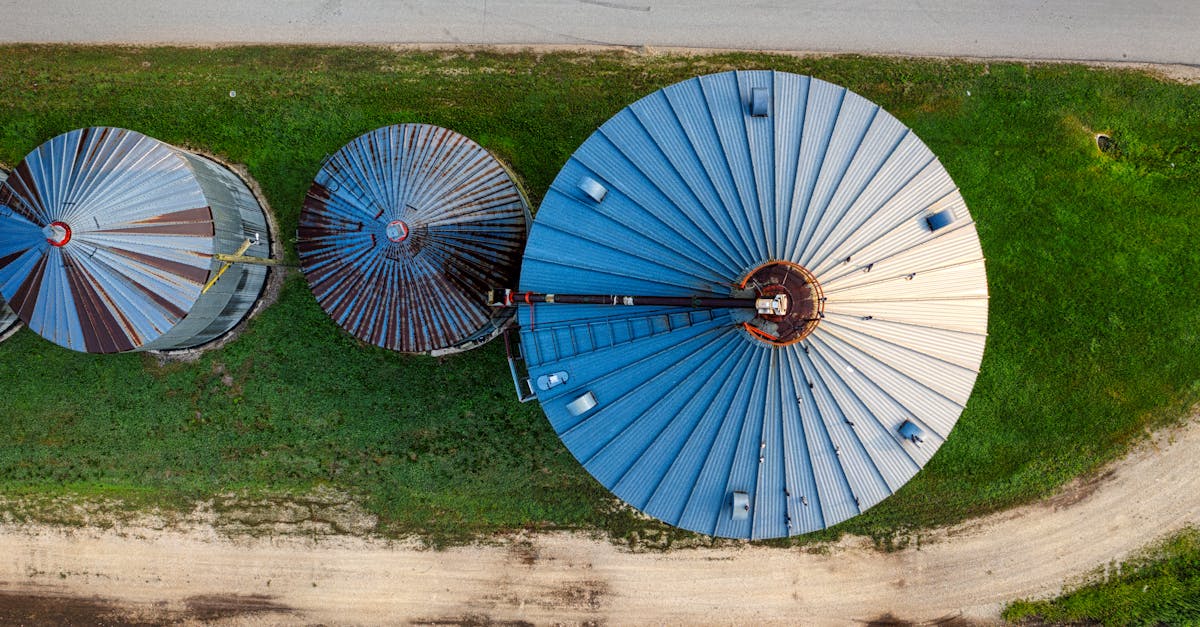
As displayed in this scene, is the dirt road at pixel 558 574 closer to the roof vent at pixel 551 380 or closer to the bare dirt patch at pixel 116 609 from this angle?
the bare dirt patch at pixel 116 609

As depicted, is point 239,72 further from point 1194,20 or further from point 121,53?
point 1194,20

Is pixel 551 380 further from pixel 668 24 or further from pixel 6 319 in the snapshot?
pixel 6 319

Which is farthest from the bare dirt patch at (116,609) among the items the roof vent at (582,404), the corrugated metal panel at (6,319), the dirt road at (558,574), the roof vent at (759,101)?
the roof vent at (759,101)

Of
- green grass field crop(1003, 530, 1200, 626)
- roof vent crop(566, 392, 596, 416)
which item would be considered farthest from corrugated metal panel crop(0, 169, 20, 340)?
green grass field crop(1003, 530, 1200, 626)

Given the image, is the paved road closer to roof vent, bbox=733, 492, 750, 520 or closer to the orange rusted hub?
the orange rusted hub

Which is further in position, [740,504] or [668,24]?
[668,24]

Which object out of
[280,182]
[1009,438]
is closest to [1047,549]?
[1009,438]

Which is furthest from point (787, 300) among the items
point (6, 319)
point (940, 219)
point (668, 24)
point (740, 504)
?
point (6, 319)
